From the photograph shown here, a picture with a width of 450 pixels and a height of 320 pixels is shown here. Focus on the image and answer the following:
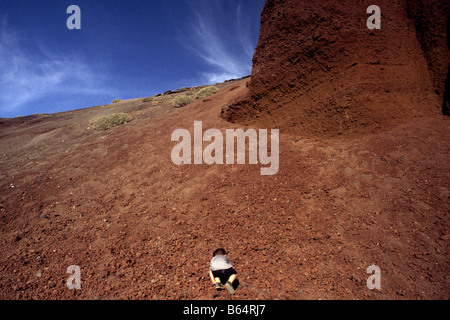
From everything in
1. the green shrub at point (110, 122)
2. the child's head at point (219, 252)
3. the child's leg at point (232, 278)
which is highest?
the green shrub at point (110, 122)

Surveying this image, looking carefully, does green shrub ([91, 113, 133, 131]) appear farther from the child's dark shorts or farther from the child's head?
the child's dark shorts

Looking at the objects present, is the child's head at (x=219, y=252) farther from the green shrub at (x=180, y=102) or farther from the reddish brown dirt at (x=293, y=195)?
the green shrub at (x=180, y=102)

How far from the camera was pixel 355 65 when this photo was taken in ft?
17.1

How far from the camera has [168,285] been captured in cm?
271

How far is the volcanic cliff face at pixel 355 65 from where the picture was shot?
4801 mm

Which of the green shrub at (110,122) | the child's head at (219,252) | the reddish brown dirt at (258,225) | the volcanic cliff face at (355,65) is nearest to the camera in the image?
the reddish brown dirt at (258,225)

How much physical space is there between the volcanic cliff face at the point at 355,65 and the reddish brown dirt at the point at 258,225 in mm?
584

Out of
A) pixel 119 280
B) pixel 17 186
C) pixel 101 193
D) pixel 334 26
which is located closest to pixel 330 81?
pixel 334 26

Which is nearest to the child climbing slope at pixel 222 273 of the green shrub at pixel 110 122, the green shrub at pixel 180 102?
the green shrub at pixel 110 122

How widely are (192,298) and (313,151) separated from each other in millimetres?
4097

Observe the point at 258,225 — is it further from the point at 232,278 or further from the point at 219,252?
the point at 232,278

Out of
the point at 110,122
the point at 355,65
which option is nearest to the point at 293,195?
the point at 355,65
